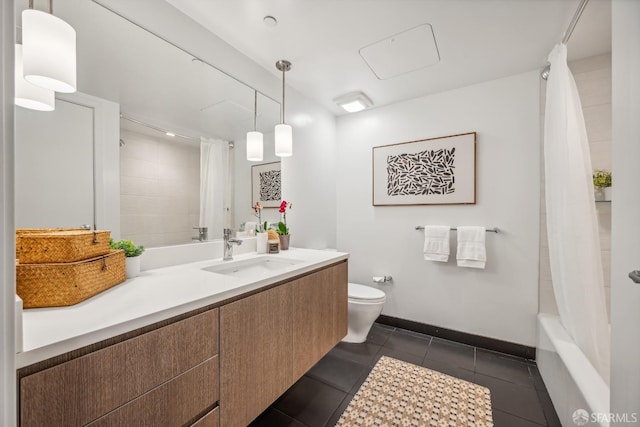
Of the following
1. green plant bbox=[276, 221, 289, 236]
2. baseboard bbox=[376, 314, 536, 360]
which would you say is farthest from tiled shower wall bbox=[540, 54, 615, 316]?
green plant bbox=[276, 221, 289, 236]

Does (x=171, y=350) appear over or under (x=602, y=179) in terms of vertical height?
under

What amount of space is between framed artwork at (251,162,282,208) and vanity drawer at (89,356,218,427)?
3.88 feet

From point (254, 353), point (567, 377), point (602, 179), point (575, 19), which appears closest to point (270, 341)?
point (254, 353)

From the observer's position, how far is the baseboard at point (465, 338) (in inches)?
75.0

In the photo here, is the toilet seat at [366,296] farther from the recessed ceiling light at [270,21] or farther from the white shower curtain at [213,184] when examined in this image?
the recessed ceiling light at [270,21]

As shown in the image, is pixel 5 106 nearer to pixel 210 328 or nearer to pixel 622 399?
pixel 210 328

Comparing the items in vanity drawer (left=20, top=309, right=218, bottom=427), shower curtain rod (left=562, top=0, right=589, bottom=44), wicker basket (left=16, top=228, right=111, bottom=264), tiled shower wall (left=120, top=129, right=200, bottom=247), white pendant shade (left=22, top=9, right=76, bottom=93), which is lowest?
vanity drawer (left=20, top=309, right=218, bottom=427)

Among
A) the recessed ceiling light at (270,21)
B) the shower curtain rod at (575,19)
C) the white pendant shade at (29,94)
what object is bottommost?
the white pendant shade at (29,94)

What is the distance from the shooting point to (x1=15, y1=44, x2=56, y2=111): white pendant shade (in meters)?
0.80

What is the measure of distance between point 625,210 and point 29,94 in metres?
1.92

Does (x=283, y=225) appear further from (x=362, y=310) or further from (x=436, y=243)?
(x=436, y=243)

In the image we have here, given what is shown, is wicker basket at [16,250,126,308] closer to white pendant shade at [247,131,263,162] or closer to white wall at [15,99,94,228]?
white wall at [15,99,94,228]

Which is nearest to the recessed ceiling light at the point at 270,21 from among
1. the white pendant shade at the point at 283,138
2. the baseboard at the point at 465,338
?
the white pendant shade at the point at 283,138

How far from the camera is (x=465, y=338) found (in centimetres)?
210
